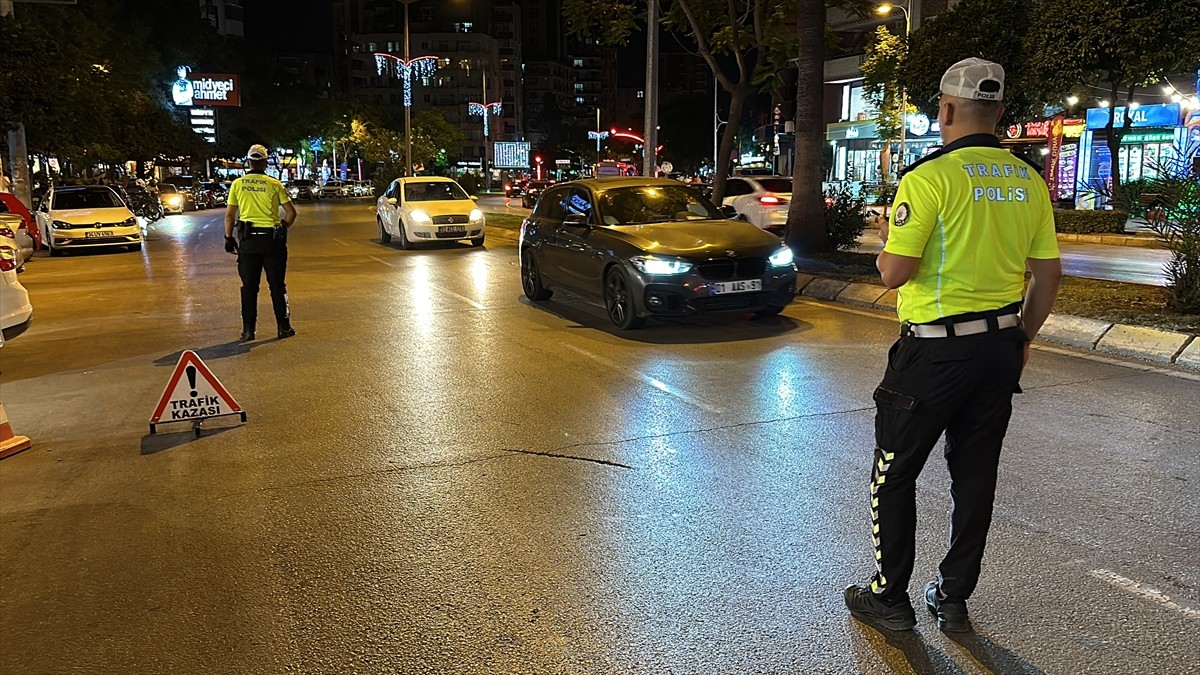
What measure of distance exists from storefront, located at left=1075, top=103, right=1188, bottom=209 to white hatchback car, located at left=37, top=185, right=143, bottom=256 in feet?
86.3

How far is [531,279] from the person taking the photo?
41.3ft

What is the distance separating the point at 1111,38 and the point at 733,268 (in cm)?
927

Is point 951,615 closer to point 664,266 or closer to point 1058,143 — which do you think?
point 664,266

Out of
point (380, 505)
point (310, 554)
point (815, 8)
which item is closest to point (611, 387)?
point (380, 505)

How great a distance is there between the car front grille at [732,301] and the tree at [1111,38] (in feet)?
23.5

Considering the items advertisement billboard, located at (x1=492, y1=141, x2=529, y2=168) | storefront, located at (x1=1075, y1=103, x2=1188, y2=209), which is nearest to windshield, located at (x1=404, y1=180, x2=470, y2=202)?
storefront, located at (x1=1075, y1=103, x2=1188, y2=209)

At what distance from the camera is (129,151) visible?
45.2 m

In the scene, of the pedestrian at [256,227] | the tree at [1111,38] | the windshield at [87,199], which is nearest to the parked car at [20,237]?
the windshield at [87,199]

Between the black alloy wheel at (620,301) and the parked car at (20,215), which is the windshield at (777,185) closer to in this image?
the black alloy wheel at (620,301)

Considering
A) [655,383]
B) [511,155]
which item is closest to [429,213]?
[655,383]

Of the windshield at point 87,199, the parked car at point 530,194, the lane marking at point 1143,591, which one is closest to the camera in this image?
the lane marking at point 1143,591

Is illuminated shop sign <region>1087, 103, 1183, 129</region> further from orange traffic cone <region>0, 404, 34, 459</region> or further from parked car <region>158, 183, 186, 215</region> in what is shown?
parked car <region>158, 183, 186, 215</region>

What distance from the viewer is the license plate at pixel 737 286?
9.52 meters

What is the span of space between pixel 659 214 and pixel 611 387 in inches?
152
